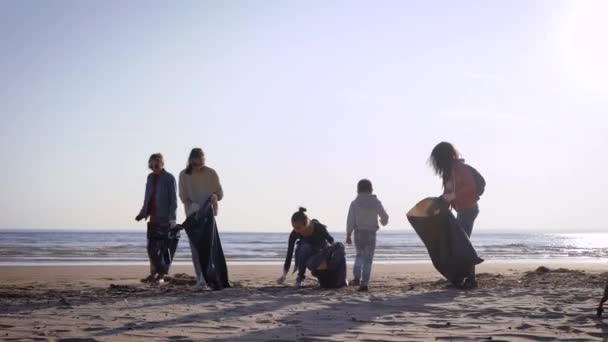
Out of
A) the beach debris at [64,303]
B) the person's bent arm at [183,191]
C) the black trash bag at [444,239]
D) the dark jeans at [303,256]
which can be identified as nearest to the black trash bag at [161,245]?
the person's bent arm at [183,191]

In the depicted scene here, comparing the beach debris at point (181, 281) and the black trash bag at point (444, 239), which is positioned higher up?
the black trash bag at point (444, 239)

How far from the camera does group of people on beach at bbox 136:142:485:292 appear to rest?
8617 mm

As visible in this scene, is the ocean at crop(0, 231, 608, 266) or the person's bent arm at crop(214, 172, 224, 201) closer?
the person's bent arm at crop(214, 172, 224, 201)

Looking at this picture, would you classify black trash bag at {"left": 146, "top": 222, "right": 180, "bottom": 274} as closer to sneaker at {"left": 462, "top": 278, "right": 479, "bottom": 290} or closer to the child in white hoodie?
the child in white hoodie

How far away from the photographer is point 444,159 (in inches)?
346

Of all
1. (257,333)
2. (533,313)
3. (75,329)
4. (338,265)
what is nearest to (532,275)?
(338,265)

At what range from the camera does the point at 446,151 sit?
28.9 feet

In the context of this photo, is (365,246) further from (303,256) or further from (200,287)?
(200,287)

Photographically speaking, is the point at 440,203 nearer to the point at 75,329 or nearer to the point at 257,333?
the point at 257,333

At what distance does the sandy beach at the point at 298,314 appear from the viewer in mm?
4895

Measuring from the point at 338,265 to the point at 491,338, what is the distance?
4123 millimetres

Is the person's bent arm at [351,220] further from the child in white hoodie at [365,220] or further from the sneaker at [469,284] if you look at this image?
the sneaker at [469,284]

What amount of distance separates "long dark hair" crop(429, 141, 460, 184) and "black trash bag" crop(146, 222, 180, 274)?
3.60 m

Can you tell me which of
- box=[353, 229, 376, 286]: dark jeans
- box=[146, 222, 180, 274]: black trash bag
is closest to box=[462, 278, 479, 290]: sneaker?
box=[353, 229, 376, 286]: dark jeans
